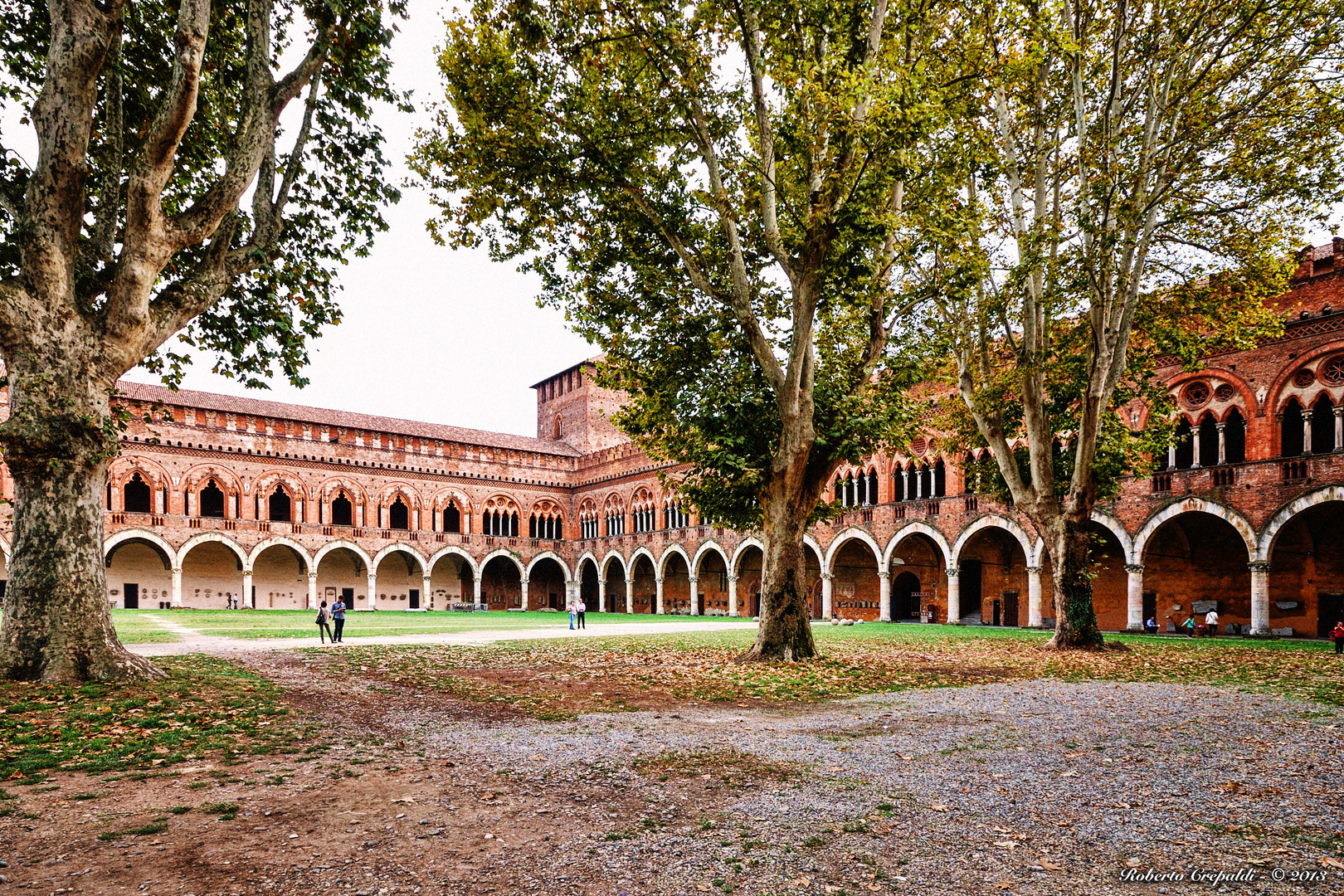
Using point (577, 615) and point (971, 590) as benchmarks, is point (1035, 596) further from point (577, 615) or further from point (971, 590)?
point (577, 615)

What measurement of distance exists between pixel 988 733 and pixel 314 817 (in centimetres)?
543

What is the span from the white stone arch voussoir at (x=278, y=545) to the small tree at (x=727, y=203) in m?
33.2

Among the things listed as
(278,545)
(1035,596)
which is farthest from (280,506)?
(1035,596)

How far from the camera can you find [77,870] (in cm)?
358

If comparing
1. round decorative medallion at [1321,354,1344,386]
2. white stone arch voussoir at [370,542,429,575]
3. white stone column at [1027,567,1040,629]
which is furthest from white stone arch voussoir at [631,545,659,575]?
round decorative medallion at [1321,354,1344,386]

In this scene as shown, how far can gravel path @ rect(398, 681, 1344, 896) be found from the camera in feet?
11.9

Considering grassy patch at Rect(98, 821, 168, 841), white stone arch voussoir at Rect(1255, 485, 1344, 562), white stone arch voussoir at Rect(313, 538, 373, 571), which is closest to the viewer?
grassy patch at Rect(98, 821, 168, 841)

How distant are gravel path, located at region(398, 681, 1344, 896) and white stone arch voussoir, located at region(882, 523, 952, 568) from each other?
2055cm

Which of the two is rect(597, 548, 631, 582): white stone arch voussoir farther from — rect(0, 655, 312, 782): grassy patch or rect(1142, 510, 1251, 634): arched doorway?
rect(0, 655, 312, 782): grassy patch

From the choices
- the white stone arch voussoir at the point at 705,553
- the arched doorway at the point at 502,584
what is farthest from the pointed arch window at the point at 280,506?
the white stone arch voussoir at the point at 705,553

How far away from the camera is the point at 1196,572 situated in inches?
973

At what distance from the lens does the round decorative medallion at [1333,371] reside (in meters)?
20.0

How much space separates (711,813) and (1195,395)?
24.2 metres

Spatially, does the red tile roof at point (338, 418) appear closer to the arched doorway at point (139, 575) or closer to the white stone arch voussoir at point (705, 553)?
the arched doorway at point (139, 575)
